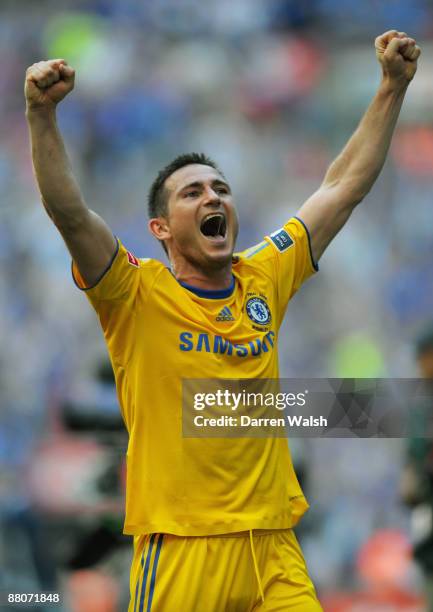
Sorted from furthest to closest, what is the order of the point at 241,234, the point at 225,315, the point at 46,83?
the point at 241,234
the point at 225,315
the point at 46,83

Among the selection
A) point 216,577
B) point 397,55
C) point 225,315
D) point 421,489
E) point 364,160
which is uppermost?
point 397,55

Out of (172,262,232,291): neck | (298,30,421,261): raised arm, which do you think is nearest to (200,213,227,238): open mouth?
(172,262,232,291): neck

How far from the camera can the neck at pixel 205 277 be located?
11.6 feet

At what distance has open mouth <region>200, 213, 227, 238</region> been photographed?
3554mm

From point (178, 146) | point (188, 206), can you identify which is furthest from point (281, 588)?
point (178, 146)

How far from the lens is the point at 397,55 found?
3.69 m

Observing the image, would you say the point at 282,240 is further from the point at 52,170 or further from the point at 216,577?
the point at 216,577

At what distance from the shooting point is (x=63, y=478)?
7.34m

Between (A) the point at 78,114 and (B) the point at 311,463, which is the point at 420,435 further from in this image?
(A) the point at 78,114

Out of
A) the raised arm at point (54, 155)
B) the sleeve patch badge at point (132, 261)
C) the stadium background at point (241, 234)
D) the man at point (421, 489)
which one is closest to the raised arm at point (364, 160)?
the sleeve patch badge at point (132, 261)

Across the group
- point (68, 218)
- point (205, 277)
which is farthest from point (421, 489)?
point (68, 218)

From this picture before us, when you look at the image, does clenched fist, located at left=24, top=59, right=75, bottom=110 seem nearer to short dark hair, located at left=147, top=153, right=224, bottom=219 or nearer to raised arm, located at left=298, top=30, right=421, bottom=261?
short dark hair, located at left=147, top=153, right=224, bottom=219

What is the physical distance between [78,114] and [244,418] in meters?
5.95

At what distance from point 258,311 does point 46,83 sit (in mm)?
1071
